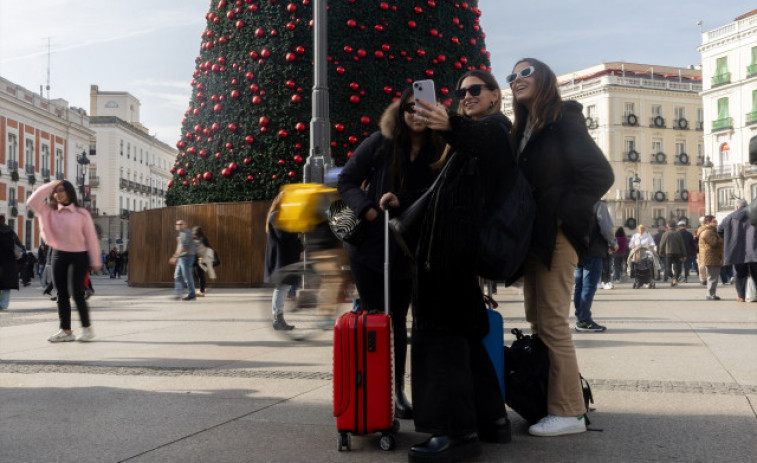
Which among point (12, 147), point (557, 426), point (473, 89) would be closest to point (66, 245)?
point (473, 89)

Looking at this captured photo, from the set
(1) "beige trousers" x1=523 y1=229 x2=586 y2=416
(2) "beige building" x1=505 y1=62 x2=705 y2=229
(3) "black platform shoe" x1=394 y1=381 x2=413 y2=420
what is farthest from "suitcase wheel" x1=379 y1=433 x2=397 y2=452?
(2) "beige building" x1=505 y1=62 x2=705 y2=229

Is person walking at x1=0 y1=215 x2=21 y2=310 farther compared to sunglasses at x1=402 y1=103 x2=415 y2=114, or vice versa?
person walking at x1=0 y1=215 x2=21 y2=310

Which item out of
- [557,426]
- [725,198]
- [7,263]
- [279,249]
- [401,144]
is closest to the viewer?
[557,426]

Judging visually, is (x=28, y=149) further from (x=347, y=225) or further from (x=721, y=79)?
(x=347, y=225)

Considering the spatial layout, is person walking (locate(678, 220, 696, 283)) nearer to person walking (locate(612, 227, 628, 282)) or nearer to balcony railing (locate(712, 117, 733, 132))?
person walking (locate(612, 227, 628, 282))

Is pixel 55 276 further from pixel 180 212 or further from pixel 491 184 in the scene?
pixel 180 212

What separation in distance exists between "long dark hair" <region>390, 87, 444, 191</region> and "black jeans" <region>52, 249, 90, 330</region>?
4.90 m

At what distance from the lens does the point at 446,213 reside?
3.51m

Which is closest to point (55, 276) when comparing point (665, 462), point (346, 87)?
point (665, 462)

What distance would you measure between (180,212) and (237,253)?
1686 mm

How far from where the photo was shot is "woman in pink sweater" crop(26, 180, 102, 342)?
7.95 metres

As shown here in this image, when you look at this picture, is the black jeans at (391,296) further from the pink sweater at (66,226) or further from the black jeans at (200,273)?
the black jeans at (200,273)

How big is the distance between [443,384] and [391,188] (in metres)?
1.21

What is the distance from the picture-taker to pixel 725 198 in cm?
5741
